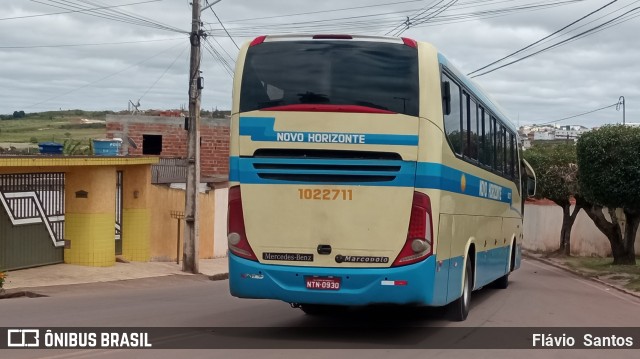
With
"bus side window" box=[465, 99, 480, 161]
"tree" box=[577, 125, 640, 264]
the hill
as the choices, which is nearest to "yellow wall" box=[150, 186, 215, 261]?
"tree" box=[577, 125, 640, 264]

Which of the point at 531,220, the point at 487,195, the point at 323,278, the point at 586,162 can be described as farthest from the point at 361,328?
the point at 531,220

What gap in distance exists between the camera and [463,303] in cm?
1331

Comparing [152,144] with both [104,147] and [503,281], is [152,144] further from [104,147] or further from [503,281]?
[503,281]

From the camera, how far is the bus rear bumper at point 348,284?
33.9ft

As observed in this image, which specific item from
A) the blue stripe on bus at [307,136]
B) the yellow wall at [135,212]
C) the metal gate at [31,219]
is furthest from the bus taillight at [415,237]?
the yellow wall at [135,212]

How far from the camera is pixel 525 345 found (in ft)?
37.2

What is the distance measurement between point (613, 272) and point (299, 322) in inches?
698

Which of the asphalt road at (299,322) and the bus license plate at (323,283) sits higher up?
the bus license plate at (323,283)

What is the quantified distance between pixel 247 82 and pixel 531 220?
40.6 meters

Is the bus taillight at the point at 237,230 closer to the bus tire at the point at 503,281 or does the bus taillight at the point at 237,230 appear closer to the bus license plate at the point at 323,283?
the bus license plate at the point at 323,283

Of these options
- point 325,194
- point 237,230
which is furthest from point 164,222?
point 325,194

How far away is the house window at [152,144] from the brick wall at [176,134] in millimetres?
145

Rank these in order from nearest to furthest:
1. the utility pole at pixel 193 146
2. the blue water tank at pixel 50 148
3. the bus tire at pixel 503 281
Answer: the bus tire at pixel 503 281
the blue water tank at pixel 50 148
the utility pole at pixel 193 146

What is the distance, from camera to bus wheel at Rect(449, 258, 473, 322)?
13.1 m
